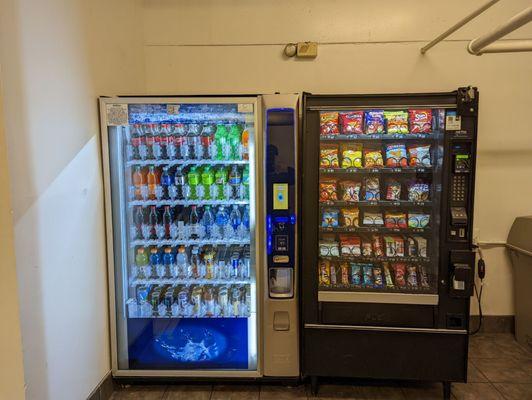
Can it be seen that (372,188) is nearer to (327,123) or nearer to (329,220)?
(329,220)

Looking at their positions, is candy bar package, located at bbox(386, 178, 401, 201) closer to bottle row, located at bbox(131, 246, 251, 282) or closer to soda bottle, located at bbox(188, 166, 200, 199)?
bottle row, located at bbox(131, 246, 251, 282)

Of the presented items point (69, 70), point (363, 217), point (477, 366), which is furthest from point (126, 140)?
point (477, 366)

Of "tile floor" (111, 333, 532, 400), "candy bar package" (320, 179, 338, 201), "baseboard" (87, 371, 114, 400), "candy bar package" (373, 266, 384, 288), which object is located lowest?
"tile floor" (111, 333, 532, 400)

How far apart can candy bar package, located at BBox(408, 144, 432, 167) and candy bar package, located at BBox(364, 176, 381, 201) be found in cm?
26

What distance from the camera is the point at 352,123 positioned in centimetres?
244

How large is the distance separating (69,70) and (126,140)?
55 cm

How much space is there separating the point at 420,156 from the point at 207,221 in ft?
4.86

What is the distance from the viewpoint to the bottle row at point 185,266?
8.46ft

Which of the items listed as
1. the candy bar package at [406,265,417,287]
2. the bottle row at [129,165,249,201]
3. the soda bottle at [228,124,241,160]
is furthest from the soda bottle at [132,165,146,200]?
the candy bar package at [406,265,417,287]

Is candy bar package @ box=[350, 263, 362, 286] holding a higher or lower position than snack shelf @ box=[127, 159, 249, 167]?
lower

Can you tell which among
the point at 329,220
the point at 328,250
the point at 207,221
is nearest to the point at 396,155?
the point at 329,220

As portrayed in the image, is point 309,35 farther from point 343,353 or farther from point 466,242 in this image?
point 343,353

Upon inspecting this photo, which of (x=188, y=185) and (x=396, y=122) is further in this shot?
(x=188, y=185)

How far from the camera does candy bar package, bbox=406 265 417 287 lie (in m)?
2.49
